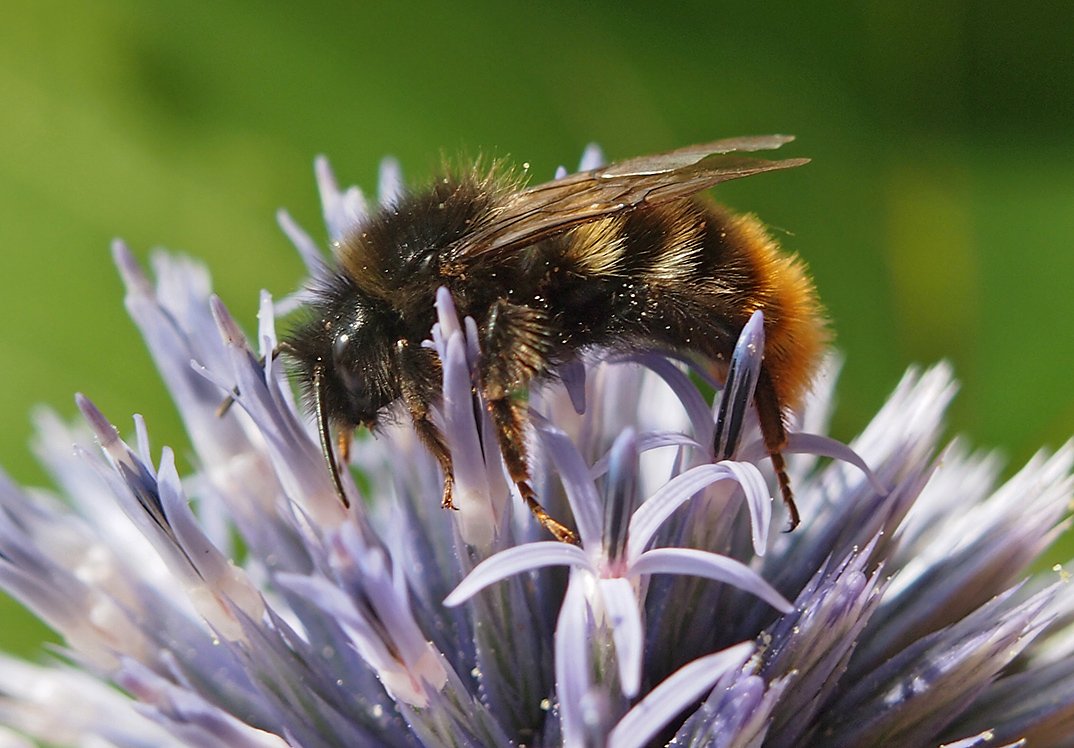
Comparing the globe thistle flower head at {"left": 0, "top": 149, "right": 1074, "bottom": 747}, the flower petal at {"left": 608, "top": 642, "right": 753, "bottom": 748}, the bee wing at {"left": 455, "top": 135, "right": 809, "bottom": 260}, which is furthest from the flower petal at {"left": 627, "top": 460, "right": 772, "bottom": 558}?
Answer: the bee wing at {"left": 455, "top": 135, "right": 809, "bottom": 260}

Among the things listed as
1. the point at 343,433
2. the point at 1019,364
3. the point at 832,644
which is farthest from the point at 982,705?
the point at 1019,364

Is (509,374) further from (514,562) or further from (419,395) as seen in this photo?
(514,562)

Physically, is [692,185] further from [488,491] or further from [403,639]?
[403,639]

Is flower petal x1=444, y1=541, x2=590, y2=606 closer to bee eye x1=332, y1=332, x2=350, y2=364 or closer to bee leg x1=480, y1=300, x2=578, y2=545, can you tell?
bee leg x1=480, y1=300, x2=578, y2=545

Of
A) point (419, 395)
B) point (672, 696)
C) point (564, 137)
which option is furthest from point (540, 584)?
point (564, 137)

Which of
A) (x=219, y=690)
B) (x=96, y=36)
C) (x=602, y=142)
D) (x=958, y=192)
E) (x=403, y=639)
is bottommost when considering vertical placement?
(x=403, y=639)
